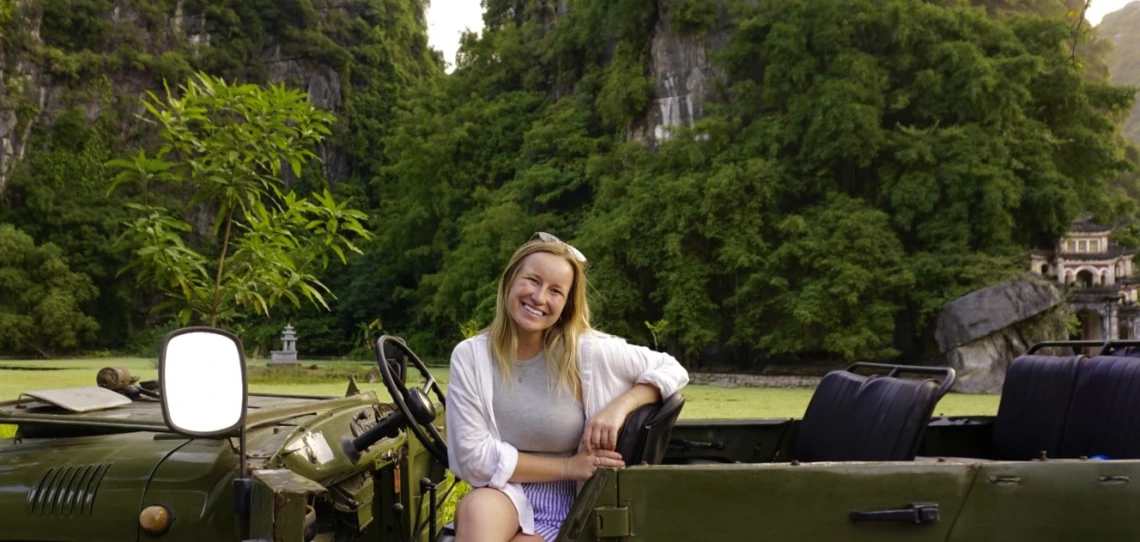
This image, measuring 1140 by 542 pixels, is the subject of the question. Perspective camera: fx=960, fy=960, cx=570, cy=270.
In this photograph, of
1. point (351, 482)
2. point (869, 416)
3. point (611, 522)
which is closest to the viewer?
point (611, 522)

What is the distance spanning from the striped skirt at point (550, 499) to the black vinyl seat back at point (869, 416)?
3.33 ft

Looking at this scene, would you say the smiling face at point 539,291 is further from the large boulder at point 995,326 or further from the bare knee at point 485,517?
the large boulder at point 995,326

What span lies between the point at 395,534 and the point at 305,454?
2.55 ft

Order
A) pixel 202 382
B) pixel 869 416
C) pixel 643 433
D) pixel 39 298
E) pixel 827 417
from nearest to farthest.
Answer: pixel 202 382 < pixel 643 433 < pixel 869 416 < pixel 827 417 < pixel 39 298

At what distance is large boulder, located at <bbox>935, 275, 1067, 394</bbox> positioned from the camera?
886 inches

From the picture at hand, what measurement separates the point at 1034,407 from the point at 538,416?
2068 millimetres

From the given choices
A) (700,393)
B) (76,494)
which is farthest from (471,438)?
(700,393)

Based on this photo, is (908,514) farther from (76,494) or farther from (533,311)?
(76,494)

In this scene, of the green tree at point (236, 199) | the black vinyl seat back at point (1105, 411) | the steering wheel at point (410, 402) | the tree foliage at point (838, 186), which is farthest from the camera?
the tree foliage at point (838, 186)

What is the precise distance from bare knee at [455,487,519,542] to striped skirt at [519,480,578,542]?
69 millimetres

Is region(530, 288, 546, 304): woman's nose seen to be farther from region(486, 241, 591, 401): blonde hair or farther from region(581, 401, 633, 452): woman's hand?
region(581, 401, 633, 452): woman's hand

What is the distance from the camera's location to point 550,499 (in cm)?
225

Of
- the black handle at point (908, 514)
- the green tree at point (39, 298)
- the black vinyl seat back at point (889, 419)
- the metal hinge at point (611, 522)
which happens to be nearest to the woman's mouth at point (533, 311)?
the metal hinge at point (611, 522)

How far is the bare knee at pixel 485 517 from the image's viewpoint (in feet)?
6.96
